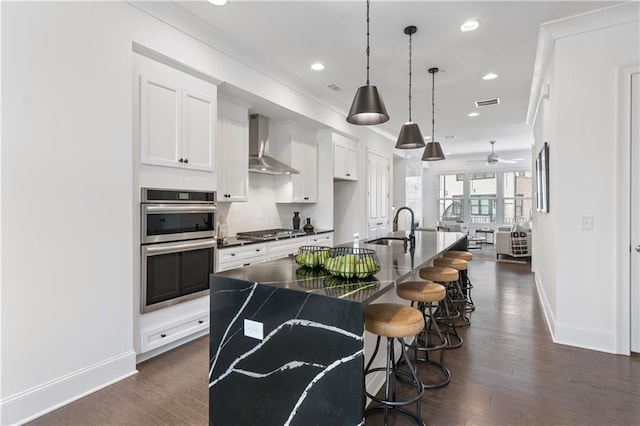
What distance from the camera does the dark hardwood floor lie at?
82.6 inches

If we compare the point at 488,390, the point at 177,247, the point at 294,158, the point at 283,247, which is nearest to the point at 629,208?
the point at 488,390

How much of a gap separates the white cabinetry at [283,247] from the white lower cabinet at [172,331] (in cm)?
115

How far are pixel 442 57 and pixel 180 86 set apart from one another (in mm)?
2813

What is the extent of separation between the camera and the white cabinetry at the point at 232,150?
3.90 meters

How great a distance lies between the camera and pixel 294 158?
5.15m

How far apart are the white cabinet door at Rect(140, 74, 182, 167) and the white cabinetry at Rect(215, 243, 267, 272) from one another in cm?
107

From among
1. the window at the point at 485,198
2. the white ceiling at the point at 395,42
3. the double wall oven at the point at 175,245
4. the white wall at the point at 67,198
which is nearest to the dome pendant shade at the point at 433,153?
the white ceiling at the point at 395,42

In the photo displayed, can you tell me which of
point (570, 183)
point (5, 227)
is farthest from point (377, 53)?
point (5, 227)

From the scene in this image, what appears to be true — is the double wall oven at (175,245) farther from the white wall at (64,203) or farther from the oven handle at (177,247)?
the white wall at (64,203)

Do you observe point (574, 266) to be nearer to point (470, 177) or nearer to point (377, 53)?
point (377, 53)

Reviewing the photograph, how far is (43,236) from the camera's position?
7.02 ft

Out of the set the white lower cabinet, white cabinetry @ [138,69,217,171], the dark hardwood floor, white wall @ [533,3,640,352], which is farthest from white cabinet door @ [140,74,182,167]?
white wall @ [533,3,640,352]

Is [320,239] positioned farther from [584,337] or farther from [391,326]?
[391,326]

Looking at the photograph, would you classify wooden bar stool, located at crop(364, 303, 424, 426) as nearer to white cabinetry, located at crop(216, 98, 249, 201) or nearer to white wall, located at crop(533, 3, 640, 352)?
white wall, located at crop(533, 3, 640, 352)
